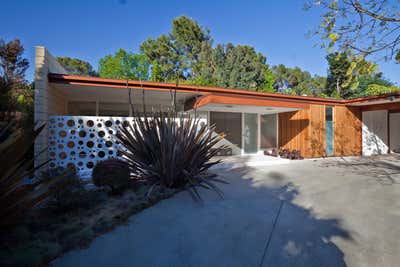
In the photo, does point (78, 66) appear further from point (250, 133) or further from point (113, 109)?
point (250, 133)

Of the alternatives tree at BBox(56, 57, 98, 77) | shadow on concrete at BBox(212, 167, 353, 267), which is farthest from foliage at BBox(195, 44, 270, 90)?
shadow on concrete at BBox(212, 167, 353, 267)

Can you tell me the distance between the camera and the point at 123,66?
25.5m

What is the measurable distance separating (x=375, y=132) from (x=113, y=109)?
14340 mm

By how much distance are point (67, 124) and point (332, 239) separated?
6.86 m

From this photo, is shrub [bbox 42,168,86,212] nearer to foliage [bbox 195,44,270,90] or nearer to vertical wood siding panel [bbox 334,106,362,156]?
vertical wood siding panel [bbox 334,106,362,156]

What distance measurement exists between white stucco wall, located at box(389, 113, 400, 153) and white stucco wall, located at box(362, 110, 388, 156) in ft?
2.08

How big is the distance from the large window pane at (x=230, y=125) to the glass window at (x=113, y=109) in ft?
14.1

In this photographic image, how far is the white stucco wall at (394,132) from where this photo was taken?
39.2 feet

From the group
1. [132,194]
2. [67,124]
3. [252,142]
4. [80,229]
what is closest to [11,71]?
[67,124]

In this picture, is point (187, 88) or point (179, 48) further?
point (179, 48)

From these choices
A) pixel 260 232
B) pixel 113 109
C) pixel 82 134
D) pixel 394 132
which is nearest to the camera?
pixel 260 232

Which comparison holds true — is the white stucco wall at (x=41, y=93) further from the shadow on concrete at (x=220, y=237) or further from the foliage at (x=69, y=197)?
the shadow on concrete at (x=220, y=237)

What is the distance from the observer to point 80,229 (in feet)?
8.63

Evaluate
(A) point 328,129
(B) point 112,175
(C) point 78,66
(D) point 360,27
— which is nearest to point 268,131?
(A) point 328,129
